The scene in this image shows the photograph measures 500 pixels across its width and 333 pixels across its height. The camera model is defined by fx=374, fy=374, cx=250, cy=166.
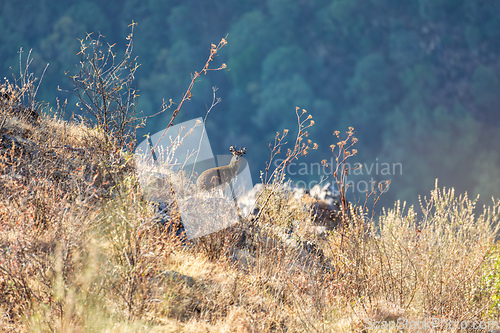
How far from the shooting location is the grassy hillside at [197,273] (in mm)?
3502

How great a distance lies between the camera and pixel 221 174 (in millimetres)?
8500

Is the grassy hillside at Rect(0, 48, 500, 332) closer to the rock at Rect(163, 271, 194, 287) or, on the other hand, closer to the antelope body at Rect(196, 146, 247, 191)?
the rock at Rect(163, 271, 194, 287)

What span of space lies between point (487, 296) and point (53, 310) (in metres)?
5.50

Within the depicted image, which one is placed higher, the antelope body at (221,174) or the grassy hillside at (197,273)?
the antelope body at (221,174)

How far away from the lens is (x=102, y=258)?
4.19 metres

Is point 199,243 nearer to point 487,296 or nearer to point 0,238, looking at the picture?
point 0,238

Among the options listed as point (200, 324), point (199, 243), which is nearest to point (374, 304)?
point (200, 324)
